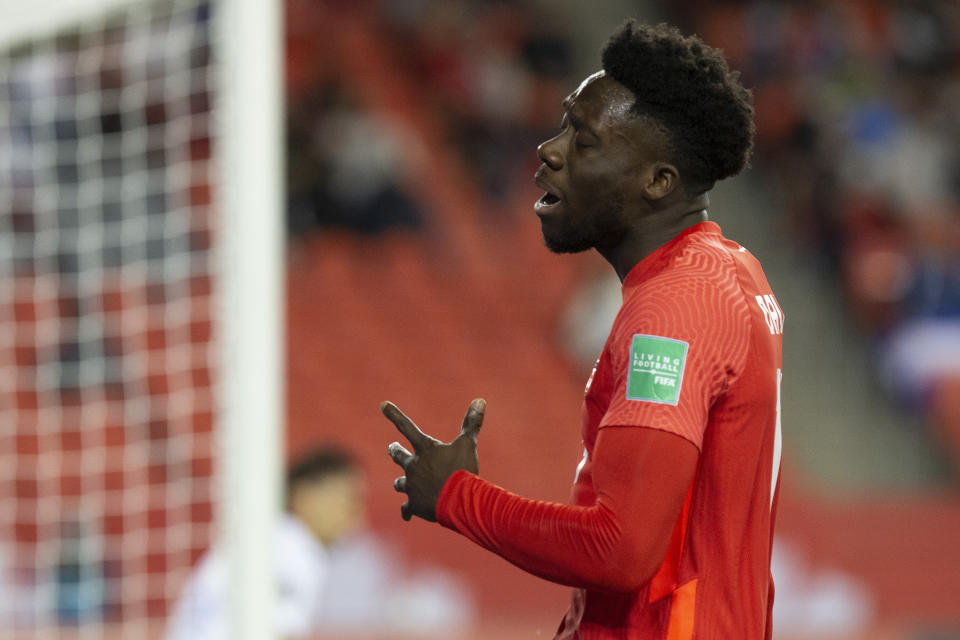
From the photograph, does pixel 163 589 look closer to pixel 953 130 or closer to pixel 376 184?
pixel 376 184

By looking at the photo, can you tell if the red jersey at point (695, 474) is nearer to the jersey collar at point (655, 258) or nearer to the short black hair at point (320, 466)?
the jersey collar at point (655, 258)

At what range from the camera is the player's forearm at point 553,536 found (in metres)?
1.43

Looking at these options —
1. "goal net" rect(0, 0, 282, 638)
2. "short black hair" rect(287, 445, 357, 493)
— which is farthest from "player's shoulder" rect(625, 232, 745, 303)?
"goal net" rect(0, 0, 282, 638)

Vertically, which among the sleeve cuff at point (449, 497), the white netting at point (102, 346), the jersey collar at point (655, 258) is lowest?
the sleeve cuff at point (449, 497)

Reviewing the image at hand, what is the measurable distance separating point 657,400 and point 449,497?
298 millimetres

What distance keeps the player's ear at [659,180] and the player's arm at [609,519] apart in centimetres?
34

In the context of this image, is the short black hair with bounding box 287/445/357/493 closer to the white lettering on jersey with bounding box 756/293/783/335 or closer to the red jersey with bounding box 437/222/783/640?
the red jersey with bounding box 437/222/783/640

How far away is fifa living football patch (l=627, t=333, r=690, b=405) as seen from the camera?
1.45 metres

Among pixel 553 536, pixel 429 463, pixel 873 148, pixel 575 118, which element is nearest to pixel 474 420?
pixel 429 463

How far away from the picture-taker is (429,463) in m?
1.58

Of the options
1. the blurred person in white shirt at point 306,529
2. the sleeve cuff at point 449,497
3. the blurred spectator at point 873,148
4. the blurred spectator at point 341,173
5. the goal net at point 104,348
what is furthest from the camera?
the blurred spectator at point 873,148

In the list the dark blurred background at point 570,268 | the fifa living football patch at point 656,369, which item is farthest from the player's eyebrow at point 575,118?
the dark blurred background at point 570,268

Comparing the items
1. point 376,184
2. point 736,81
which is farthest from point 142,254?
Result: point 736,81

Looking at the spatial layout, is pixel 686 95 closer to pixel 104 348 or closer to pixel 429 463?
pixel 429 463
